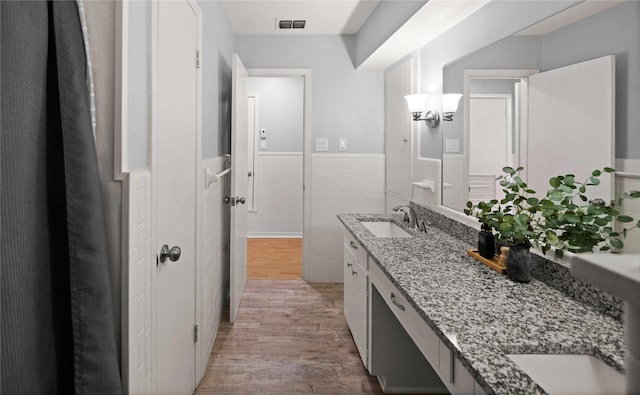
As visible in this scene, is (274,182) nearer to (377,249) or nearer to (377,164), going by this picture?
(377,164)

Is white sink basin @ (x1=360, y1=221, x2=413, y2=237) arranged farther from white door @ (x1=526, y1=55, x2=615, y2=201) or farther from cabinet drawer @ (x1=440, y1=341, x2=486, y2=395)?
cabinet drawer @ (x1=440, y1=341, x2=486, y2=395)

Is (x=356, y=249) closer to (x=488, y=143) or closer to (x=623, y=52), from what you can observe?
(x=488, y=143)

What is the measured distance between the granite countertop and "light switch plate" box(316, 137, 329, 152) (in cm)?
246

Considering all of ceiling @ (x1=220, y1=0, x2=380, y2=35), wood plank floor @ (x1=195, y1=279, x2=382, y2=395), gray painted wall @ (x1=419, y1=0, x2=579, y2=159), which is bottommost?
wood plank floor @ (x1=195, y1=279, x2=382, y2=395)

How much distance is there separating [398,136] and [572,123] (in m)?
2.40

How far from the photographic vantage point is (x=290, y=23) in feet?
12.4

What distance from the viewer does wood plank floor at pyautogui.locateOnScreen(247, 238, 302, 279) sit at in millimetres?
4508

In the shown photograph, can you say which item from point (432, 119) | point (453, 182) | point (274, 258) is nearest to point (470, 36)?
point (432, 119)

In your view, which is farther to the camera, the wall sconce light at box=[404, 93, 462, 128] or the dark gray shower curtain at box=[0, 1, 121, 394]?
the wall sconce light at box=[404, 93, 462, 128]

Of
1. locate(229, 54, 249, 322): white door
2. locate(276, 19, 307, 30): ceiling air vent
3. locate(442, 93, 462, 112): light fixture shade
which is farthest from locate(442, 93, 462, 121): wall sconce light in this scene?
locate(276, 19, 307, 30): ceiling air vent

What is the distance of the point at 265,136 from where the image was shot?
20.6 feet

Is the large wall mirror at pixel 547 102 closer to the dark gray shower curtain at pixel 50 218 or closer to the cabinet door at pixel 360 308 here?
the cabinet door at pixel 360 308

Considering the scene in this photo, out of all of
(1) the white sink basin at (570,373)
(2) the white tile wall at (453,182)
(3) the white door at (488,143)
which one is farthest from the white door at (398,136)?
(1) the white sink basin at (570,373)

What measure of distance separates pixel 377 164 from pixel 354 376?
2.32m
